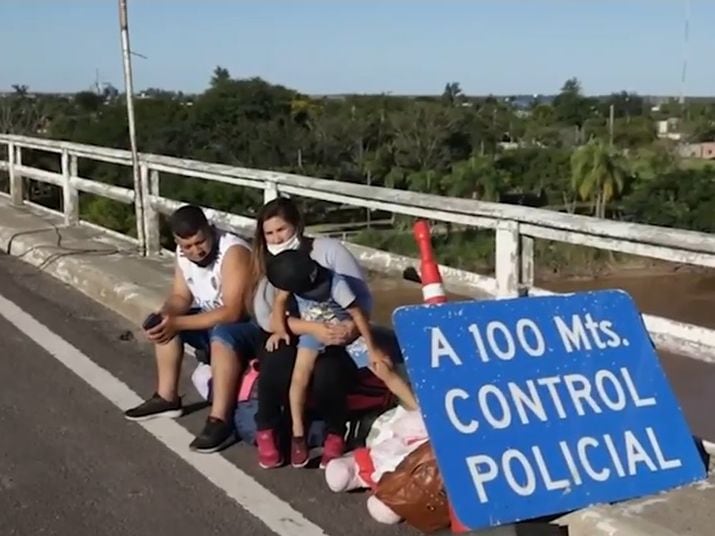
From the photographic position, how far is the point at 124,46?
9297 mm

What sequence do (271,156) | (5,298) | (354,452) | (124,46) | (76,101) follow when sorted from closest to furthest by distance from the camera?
(354,452) → (5,298) → (124,46) → (271,156) → (76,101)

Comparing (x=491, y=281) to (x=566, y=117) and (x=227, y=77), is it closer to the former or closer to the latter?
(x=227, y=77)

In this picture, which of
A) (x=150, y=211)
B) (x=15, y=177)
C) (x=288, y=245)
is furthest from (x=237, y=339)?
(x=15, y=177)

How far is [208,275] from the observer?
222 inches

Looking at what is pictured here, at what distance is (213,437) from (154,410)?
2.01 ft

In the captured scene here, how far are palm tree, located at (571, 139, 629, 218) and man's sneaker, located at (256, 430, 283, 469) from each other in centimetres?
8032

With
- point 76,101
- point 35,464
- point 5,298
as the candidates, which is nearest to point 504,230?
point 35,464

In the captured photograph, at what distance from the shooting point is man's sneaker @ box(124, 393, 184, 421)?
5543 millimetres

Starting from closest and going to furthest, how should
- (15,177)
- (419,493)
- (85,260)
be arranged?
1. (419,493)
2. (85,260)
3. (15,177)

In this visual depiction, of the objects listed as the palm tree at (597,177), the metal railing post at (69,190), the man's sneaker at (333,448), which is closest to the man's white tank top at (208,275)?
the man's sneaker at (333,448)

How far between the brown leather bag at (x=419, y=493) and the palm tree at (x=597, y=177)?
80.8 m

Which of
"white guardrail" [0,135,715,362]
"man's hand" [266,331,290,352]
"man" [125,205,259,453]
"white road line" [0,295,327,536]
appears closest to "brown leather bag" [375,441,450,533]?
"white road line" [0,295,327,536]

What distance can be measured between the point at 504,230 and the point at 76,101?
119 metres

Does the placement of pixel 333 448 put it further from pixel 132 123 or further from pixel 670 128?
pixel 670 128
